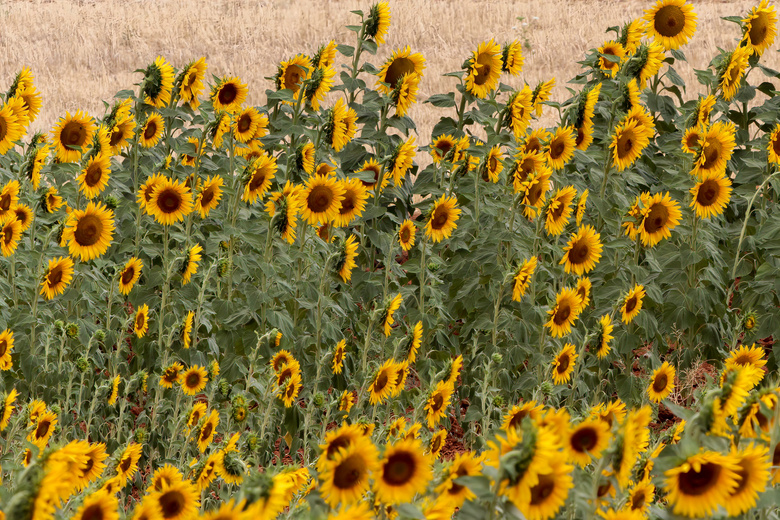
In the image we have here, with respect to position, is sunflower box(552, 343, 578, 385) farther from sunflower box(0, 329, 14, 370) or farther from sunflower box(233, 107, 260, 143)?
sunflower box(0, 329, 14, 370)

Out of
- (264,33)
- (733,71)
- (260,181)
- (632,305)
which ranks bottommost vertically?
(264,33)

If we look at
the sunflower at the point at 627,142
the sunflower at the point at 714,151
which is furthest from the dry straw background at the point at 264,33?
the sunflower at the point at 714,151

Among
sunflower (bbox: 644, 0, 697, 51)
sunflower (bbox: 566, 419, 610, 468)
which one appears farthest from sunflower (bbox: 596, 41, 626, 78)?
sunflower (bbox: 566, 419, 610, 468)

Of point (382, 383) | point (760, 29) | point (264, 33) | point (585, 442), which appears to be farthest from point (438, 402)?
point (264, 33)

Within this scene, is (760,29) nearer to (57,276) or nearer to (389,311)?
(389,311)

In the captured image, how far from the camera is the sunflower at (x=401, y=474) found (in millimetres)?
1623

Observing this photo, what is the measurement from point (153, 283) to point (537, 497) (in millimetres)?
3156

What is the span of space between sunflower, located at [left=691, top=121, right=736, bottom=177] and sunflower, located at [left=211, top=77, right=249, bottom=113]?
89.2 inches

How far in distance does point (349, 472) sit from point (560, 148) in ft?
10.1

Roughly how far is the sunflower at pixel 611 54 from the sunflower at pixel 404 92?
112 cm

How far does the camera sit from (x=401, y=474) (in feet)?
5.42

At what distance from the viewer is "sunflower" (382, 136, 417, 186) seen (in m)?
4.35

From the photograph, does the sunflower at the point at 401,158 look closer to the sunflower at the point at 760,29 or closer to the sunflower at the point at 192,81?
the sunflower at the point at 192,81

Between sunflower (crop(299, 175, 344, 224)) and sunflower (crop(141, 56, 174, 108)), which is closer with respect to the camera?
sunflower (crop(299, 175, 344, 224))
